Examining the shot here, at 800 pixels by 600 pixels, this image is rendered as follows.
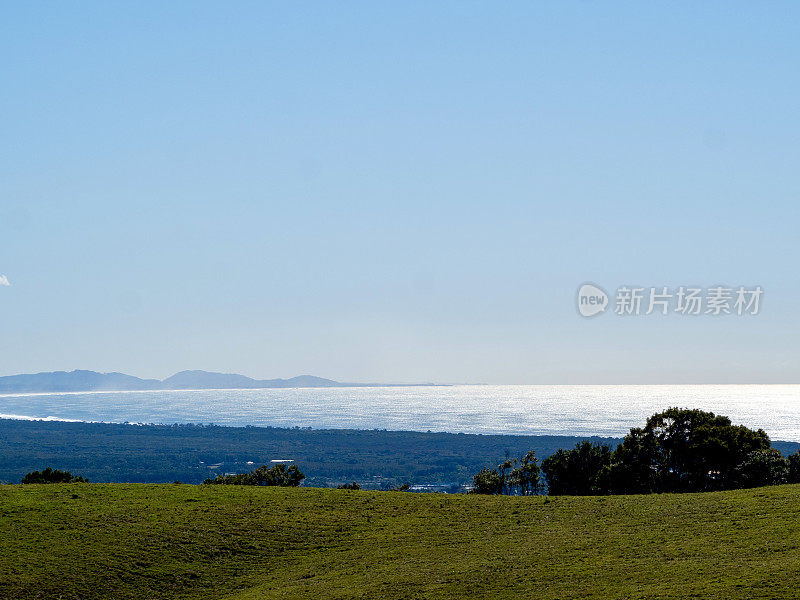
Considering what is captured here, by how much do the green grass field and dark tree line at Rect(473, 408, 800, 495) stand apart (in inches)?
1084

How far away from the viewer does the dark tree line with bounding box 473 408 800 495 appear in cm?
6494

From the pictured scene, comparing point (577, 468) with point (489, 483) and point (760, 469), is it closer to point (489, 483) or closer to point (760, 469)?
point (489, 483)

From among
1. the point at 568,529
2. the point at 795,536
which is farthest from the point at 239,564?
the point at 795,536

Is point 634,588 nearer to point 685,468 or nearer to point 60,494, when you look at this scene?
point 60,494

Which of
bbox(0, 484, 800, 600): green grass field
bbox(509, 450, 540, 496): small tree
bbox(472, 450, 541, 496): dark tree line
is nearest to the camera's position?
bbox(0, 484, 800, 600): green grass field

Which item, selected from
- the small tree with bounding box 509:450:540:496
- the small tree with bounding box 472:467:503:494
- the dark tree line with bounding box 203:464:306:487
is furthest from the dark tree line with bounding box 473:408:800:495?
the dark tree line with bounding box 203:464:306:487

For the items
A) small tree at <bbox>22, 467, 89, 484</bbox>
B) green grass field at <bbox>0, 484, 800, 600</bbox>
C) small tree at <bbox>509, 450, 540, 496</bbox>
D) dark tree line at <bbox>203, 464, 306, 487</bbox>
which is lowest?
dark tree line at <bbox>203, 464, 306, 487</bbox>

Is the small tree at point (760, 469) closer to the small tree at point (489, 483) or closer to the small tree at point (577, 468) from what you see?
the small tree at point (577, 468)

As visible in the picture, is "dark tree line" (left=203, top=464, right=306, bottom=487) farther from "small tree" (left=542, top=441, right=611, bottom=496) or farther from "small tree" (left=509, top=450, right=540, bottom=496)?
"small tree" (left=542, top=441, right=611, bottom=496)

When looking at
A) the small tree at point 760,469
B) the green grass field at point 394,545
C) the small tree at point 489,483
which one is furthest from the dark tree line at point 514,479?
the green grass field at point 394,545

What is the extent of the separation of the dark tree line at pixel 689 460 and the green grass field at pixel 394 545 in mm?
27523

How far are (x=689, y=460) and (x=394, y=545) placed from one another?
1761 inches

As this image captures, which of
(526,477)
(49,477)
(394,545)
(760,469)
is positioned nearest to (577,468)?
(526,477)

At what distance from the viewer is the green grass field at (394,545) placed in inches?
1062
